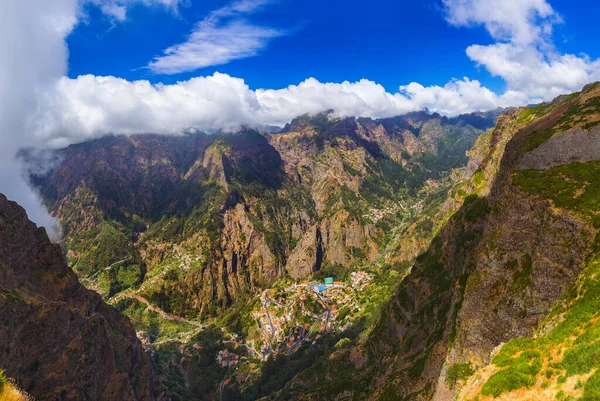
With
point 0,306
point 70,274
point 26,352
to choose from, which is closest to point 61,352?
point 26,352

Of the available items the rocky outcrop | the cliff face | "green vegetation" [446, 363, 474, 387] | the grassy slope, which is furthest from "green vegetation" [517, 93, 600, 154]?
the cliff face

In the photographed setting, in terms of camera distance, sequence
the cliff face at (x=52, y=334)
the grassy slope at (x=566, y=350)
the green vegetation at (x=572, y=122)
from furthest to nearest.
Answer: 1. the cliff face at (x=52, y=334)
2. the green vegetation at (x=572, y=122)
3. the grassy slope at (x=566, y=350)

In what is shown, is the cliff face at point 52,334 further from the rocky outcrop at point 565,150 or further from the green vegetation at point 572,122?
the green vegetation at point 572,122

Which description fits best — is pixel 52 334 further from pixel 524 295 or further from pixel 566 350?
pixel 524 295

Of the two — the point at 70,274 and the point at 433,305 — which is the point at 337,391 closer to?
the point at 433,305

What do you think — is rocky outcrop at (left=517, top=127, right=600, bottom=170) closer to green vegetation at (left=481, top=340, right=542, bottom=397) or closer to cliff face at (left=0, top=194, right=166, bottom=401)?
green vegetation at (left=481, top=340, right=542, bottom=397)

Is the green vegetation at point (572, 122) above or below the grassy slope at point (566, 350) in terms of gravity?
above

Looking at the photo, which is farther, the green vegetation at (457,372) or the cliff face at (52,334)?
the cliff face at (52,334)

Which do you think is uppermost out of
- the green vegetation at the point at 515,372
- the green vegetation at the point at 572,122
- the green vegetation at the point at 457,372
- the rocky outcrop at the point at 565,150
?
the green vegetation at the point at 572,122

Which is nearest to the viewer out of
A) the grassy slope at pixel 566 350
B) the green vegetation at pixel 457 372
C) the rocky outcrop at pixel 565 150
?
the grassy slope at pixel 566 350

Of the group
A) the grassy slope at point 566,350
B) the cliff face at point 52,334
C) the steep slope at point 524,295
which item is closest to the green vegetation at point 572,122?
the steep slope at point 524,295
